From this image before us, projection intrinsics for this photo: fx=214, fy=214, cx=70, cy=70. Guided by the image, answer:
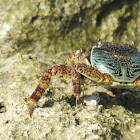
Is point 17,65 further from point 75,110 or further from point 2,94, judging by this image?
point 75,110

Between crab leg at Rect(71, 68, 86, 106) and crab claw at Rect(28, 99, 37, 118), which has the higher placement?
crab leg at Rect(71, 68, 86, 106)

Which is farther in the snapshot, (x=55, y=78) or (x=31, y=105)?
(x=55, y=78)

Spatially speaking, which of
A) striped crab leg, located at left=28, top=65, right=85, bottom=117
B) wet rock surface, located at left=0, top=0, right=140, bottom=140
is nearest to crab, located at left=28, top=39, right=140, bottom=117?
striped crab leg, located at left=28, top=65, right=85, bottom=117

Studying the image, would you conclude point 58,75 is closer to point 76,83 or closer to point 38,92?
point 76,83

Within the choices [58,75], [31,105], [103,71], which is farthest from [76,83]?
[31,105]

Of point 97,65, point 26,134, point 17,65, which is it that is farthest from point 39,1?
point 26,134

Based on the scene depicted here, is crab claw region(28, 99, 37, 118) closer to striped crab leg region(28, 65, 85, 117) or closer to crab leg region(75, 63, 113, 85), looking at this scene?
striped crab leg region(28, 65, 85, 117)
